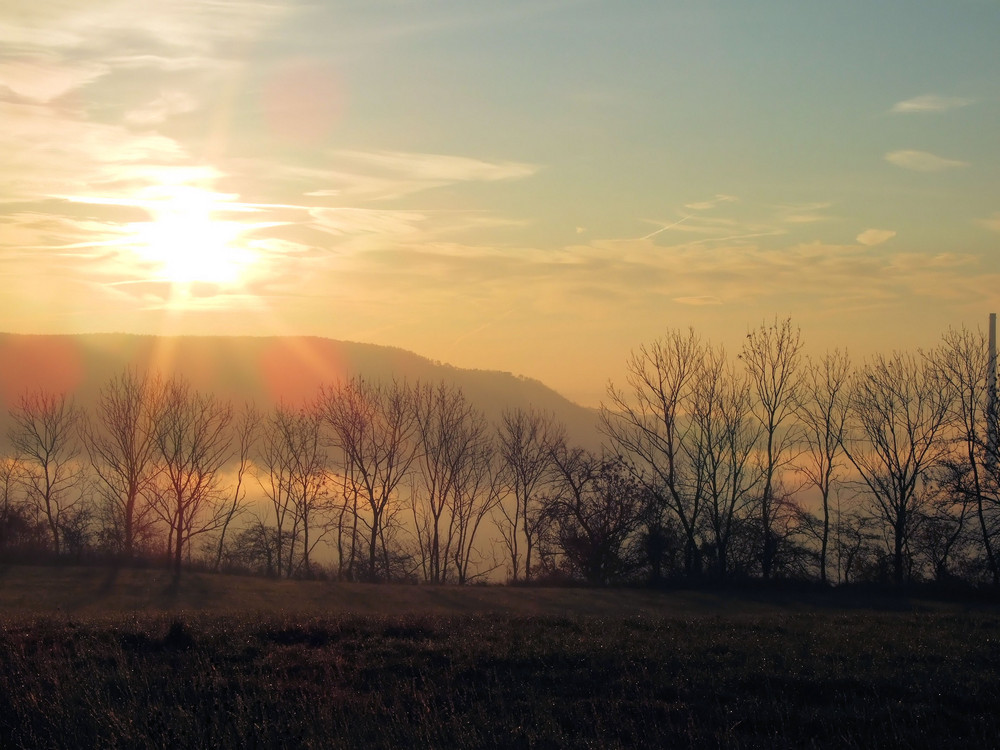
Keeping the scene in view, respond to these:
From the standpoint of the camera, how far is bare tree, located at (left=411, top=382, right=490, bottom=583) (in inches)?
1972

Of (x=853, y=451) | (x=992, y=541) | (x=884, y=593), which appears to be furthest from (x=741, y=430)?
(x=884, y=593)

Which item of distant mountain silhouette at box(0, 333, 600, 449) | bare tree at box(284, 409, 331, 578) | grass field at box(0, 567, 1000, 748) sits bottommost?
grass field at box(0, 567, 1000, 748)

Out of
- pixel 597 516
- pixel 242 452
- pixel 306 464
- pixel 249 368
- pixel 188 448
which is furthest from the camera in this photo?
pixel 249 368

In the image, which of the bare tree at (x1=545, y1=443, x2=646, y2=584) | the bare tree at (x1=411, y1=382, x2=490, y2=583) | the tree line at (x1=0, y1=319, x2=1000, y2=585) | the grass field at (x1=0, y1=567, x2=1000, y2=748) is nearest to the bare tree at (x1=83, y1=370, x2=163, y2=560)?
the tree line at (x1=0, y1=319, x2=1000, y2=585)

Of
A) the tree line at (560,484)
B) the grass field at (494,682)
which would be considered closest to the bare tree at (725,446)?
the tree line at (560,484)

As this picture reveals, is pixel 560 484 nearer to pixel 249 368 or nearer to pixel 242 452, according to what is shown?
pixel 242 452

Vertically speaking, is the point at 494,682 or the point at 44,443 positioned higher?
the point at 44,443

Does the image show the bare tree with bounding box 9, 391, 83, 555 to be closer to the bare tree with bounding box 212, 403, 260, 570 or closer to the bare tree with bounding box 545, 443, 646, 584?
the bare tree with bounding box 212, 403, 260, 570

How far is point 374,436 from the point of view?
47906 millimetres

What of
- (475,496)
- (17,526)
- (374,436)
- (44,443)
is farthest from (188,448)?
(475,496)

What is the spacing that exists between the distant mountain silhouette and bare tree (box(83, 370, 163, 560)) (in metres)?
7.52

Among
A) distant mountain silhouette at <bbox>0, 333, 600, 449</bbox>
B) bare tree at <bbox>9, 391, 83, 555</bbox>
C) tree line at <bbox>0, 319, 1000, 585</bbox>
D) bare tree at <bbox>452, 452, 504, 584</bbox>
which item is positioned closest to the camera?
tree line at <bbox>0, 319, 1000, 585</bbox>

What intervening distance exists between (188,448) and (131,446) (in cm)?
287

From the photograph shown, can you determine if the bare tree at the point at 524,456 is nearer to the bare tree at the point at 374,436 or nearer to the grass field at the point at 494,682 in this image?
the bare tree at the point at 374,436
